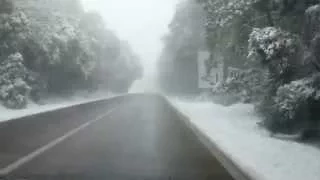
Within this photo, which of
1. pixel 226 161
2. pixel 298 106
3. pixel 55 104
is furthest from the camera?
pixel 55 104

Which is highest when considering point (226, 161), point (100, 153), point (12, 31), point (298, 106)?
point (12, 31)

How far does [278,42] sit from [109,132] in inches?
282

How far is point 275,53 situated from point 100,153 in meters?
6.49

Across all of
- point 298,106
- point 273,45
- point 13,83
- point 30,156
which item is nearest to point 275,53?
point 273,45

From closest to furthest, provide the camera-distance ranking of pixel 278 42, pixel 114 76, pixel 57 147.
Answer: pixel 57 147, pixel 278 42, pixel 114 76

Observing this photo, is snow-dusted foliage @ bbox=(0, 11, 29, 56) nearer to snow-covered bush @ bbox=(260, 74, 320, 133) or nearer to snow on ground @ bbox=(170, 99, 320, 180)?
snow on ground @ bbox=(170, 99, 320, 180)

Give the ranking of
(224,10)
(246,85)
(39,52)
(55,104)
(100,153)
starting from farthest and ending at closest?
(55,104)
(39,52)
(246,85)
(224,10)
(100,153)

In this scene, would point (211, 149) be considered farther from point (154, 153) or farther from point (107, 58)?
point (107, 58)

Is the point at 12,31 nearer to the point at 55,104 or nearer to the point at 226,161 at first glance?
the point at 55,104

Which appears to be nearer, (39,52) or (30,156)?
(30,156)

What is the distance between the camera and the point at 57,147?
16422mm

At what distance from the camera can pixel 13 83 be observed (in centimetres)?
4575

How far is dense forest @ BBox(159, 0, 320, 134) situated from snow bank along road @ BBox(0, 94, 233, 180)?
2726mm

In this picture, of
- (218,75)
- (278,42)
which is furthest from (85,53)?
(278,42)
